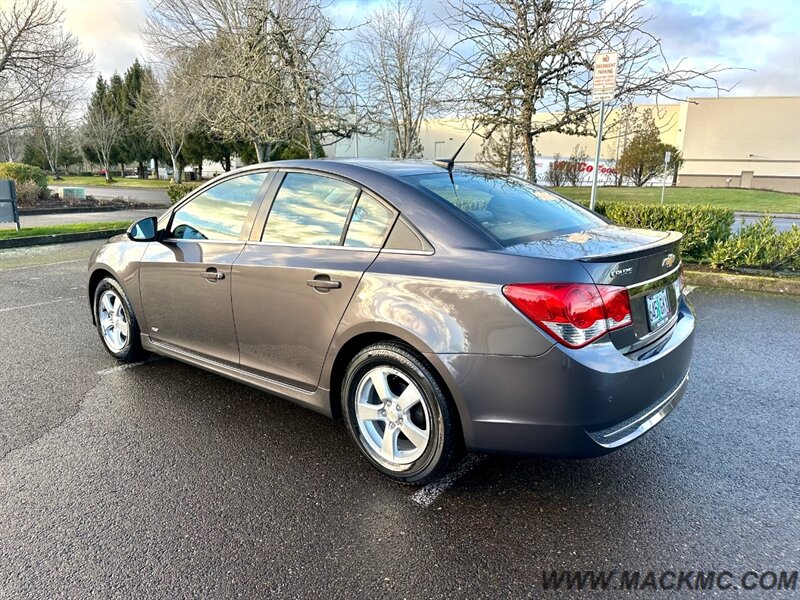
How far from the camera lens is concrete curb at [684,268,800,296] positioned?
6.91 meters

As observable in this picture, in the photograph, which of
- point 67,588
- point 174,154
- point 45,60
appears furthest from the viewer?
point 174,154

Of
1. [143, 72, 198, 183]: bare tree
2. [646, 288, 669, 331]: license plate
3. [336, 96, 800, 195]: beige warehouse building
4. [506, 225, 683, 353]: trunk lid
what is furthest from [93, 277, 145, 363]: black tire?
[336, 96, 800, 195]: beige warehouse building

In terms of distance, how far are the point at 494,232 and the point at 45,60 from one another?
1657 centimetres

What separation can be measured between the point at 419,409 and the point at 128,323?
2.71 metres

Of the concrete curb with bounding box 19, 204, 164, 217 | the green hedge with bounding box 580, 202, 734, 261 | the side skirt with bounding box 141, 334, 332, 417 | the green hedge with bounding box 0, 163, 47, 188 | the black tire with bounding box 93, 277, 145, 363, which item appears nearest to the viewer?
the side skirt with bounding box 141, 334, 332, 417

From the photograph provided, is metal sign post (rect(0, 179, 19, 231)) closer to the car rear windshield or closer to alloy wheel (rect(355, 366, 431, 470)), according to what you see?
the car rear windshield

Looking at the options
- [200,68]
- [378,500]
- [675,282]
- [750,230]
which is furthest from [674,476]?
[200,68]

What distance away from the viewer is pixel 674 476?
2.79m

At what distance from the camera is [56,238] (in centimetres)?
1152

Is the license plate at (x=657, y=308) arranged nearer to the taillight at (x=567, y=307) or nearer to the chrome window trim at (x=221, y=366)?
the taillight at (x=567, y=307)

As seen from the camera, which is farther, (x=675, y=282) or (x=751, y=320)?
(x=751, y=320)

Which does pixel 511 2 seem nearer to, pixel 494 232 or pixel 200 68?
pixel 494 232

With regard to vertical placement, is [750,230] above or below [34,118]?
below

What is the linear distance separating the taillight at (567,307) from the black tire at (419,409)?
56 cm
